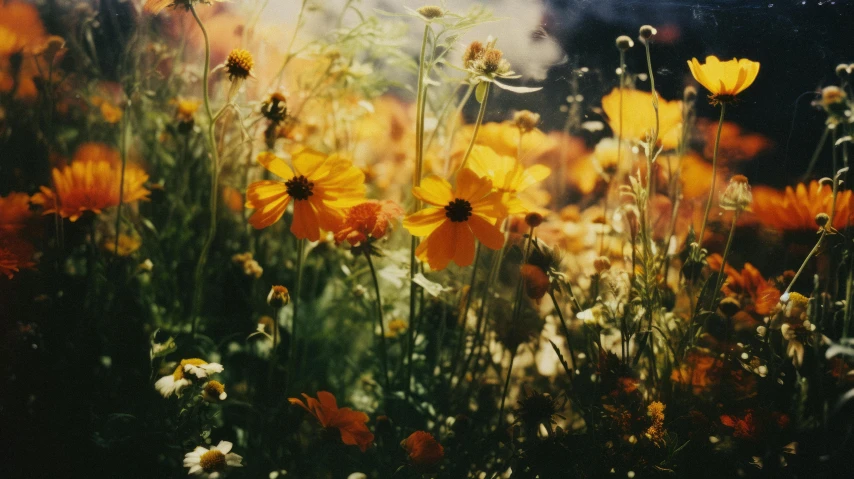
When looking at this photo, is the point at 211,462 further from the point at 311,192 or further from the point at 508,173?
the point at 508,173

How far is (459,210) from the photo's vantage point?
23.0 inches

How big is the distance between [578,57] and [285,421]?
615 mm

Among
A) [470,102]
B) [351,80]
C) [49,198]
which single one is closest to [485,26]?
[470,102]

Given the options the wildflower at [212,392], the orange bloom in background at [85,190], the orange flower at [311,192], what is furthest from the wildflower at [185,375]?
the orange bloom in background at [85,190]

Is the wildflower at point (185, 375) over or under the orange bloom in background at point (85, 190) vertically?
under

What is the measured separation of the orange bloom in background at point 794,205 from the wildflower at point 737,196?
83 millimetres

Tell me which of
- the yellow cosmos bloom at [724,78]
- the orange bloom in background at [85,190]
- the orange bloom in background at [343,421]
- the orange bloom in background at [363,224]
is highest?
the yellow cosmos bloom at [724,78]

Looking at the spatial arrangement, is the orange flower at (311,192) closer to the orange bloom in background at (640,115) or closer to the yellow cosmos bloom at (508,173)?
the yellow cosmos bloom at (508,173)

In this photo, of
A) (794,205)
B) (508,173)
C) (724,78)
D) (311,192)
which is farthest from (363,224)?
(794,205)

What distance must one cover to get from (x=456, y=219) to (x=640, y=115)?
35 centimetres

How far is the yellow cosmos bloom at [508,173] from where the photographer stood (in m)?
0.60

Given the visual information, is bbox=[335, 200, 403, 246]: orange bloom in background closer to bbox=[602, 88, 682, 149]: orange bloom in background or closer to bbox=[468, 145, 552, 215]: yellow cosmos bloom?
bbox=[468, 145, 552, 215]: yellow cosmos bloom

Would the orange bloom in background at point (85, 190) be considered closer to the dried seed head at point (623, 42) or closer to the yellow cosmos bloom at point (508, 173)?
the yellow cosmos bloom at point (508, 173)

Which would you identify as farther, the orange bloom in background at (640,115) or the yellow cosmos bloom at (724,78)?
the orange bloom in background at (640,115)
